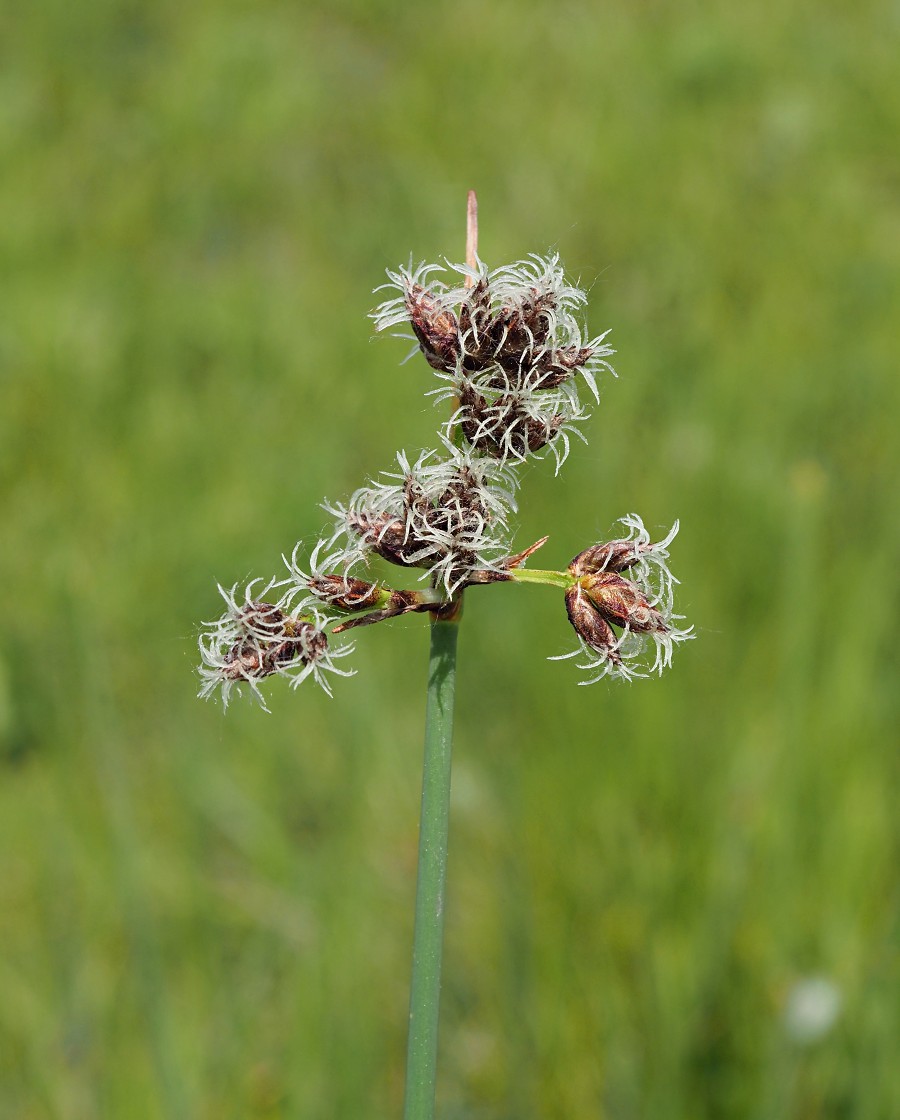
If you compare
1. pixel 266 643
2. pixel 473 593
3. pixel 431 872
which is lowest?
pixel 431 872

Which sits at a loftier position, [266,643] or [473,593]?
[473,593]

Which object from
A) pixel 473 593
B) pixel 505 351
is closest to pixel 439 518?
pixel 505 351

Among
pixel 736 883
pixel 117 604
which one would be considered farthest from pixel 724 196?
pixel 736 883

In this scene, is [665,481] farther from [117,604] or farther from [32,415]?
[32,415]

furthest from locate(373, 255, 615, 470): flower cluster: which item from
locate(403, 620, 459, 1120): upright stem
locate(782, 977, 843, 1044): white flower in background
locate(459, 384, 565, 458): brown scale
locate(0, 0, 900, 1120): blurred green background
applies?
locate(782, 977, 843, 1044): white flower in background

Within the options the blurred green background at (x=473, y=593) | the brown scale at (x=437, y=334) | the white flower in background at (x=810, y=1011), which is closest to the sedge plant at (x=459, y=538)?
the brown scale at (x=437, y=334)

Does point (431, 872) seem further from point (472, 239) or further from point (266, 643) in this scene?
point (472, 239)
